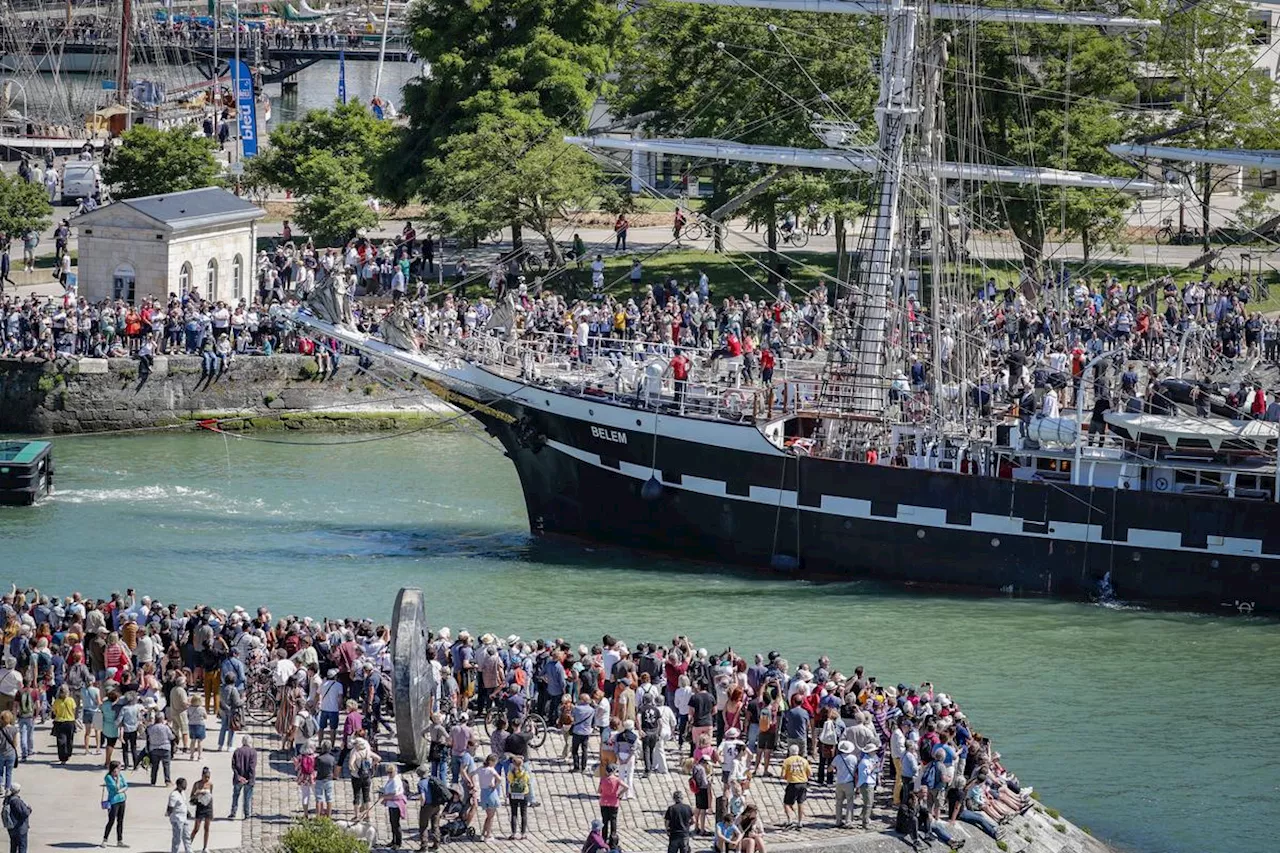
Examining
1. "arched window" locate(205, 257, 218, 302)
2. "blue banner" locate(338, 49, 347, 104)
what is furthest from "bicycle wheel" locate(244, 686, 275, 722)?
"blue banner" locate(338, 49, 347, 104)

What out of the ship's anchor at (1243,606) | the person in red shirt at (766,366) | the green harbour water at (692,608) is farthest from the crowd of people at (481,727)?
the person in red shirt at (766,366)

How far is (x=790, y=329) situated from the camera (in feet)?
190

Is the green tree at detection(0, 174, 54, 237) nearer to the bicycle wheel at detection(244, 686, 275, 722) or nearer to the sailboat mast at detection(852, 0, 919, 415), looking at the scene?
the sailboat mast at detection(852, 0, 919, 415)

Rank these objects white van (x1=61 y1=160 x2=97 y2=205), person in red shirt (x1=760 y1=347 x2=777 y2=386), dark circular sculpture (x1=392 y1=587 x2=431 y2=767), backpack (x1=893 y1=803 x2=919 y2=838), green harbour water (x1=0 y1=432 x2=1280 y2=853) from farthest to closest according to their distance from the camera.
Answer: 1. white van (x1=61 y1=160 x2=97 y2=205)
2. person in red shirt (x1=760 y1=347 x2=777 y2=386)
3. green harbour water (x1=0 y1=432 x2=1280 y2=853)
4. dark circular sculpture (x1=392 y1=587 x2=431 y2=767)
5. backpack (x1=893 y1=803 x2=919 y2=838)

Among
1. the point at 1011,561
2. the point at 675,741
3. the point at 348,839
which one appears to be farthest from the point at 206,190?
the point at 348,839

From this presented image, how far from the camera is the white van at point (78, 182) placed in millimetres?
88625

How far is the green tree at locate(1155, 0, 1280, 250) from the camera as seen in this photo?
2581 inches

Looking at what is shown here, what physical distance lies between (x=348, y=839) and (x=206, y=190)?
45.0 metres

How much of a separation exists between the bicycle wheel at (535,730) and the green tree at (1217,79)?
3452 cm

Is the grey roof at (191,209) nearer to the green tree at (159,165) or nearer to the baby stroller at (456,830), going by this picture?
the green tree at (159,165)

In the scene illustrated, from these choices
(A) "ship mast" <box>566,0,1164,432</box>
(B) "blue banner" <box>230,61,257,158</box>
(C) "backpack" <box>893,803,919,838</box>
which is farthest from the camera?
(B) "blue banner" <box>230,61,257,158</box>

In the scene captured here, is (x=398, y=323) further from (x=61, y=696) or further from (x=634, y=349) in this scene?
(x=61, y=696)

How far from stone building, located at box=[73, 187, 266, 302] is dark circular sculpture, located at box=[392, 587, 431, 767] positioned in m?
35.7

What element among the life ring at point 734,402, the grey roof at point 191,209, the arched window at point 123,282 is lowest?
the life ring at point 734,402
